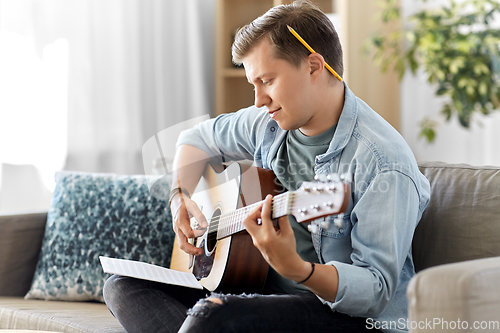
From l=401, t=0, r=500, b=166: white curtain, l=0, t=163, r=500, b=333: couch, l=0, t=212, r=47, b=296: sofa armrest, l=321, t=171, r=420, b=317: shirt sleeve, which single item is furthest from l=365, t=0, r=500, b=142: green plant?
l=0, t=212, r=47, b=296: sofa armrest

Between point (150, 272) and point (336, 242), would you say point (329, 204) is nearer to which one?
point (336, 242)

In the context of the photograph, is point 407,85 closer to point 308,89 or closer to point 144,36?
point 144,36

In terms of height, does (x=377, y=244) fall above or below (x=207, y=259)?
above

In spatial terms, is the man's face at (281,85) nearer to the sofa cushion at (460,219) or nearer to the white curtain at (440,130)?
the sofa cushion at (460,219)

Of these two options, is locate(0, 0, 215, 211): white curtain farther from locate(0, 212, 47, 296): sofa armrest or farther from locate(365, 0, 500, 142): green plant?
locate(365, 0, 500, 142): green plant

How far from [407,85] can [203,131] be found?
156 centimetres

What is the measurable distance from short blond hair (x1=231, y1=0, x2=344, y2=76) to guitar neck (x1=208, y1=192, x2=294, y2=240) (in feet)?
0.98

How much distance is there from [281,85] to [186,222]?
469mm

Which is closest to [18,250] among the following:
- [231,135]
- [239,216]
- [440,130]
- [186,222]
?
[186,222]

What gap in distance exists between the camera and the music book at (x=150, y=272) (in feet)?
3.51

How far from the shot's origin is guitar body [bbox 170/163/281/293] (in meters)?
1.12

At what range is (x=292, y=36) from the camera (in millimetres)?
1008

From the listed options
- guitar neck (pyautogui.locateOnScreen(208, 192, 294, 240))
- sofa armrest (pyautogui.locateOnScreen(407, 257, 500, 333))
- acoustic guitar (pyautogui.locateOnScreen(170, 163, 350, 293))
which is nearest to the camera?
sofa armrest (pyautogui.locateOnScreen(407, 257, 500, 333))

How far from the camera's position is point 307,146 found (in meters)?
1.13
